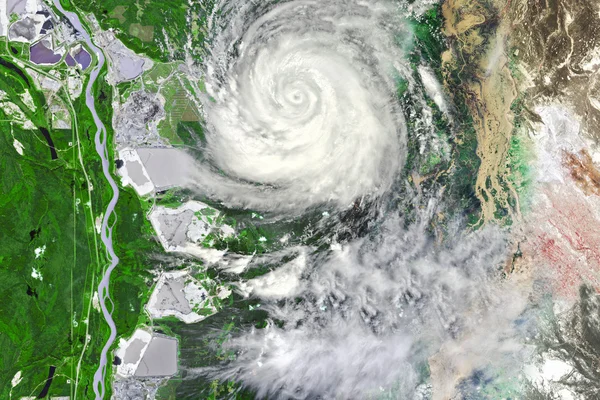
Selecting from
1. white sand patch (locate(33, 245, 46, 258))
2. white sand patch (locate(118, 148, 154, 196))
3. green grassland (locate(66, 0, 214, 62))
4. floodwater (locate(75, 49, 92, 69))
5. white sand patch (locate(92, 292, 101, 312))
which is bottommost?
white sand patch (locate(92, 292, 101, 312))

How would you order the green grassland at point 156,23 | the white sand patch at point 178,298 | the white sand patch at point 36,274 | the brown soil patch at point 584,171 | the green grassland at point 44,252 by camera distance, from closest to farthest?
the green grassland at point 44,252, the white sand patch at point 36,274, the green grassland at point 156,23, the white sand patch at point 178,298, the brown soil patch at point 584,171

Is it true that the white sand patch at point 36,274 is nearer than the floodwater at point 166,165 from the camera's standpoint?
Yes

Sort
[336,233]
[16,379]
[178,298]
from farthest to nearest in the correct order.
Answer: [336,233] < [178,298] < [16,379]

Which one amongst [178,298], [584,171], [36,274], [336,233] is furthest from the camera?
[584,171]

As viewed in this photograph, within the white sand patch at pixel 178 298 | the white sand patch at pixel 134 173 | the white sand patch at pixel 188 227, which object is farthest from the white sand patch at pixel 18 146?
the white sand patch at pixel 178 298

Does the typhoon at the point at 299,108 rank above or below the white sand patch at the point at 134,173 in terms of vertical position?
above

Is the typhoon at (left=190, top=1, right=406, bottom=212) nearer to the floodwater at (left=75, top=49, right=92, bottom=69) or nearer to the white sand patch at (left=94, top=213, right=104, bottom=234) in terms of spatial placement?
the white sand patch at (left=94, top=213, right=104, bottom=234)

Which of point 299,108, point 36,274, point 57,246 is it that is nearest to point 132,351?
point 36,274

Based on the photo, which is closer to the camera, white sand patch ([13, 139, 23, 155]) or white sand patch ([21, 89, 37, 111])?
white sand patch ([13, 139, 23, 155])

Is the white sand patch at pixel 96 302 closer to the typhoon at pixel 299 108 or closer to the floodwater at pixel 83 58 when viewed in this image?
the typhoon at pixel 299 108

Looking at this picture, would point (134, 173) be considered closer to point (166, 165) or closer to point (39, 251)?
point (166, 165)

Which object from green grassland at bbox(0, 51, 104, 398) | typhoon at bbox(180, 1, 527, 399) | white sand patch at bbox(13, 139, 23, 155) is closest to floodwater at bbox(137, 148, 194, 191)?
typhoon at bbox(180, 1, 527, 399)

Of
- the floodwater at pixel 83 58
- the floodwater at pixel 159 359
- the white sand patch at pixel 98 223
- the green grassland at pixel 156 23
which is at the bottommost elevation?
the floodwater at pixel 159 359
